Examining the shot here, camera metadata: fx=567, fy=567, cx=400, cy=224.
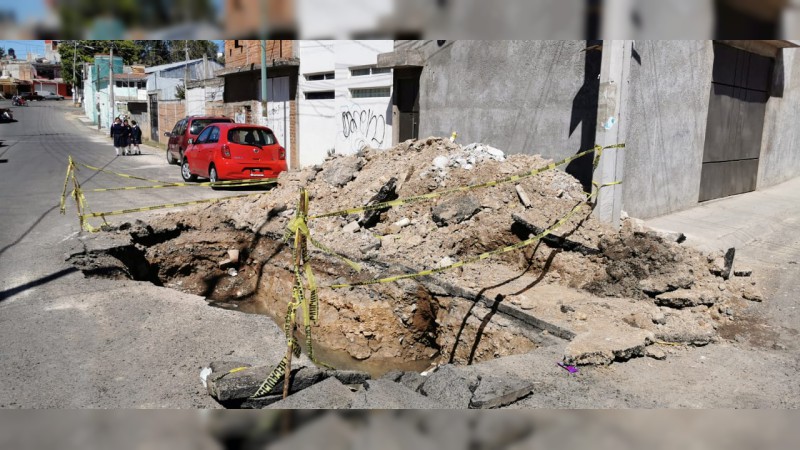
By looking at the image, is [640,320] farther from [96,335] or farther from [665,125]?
[96,335]

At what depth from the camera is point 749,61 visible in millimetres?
11625

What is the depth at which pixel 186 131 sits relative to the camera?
18797mm

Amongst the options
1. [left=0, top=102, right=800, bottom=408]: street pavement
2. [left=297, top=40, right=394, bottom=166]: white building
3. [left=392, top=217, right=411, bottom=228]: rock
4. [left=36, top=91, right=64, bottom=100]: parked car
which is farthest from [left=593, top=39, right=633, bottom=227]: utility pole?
[left=36, top=91, right=64, bottom=100]: parked car

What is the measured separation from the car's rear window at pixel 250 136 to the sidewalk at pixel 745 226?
961 cm

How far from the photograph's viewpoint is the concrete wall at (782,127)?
13242mm

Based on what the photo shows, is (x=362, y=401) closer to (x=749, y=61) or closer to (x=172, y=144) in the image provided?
(x=749, y=61)

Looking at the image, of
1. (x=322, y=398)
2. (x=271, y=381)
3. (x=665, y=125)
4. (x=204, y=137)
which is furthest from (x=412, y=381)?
(x=204, y=137)

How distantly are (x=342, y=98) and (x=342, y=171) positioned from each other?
728 cm

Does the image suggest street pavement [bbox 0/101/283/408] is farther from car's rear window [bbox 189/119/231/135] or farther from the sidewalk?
car's rear window [bbox 189/119/231/135]

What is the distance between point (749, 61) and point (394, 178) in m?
7.97

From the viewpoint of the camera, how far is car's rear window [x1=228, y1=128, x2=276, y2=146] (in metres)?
14.3

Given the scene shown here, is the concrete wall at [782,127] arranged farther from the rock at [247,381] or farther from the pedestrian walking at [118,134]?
the pedestrian walking at [118,134]

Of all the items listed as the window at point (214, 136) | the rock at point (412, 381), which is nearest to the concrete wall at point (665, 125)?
the rock at point (412, 381)

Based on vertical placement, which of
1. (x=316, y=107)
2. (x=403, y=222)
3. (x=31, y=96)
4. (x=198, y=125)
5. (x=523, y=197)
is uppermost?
(x=31, y=96)
